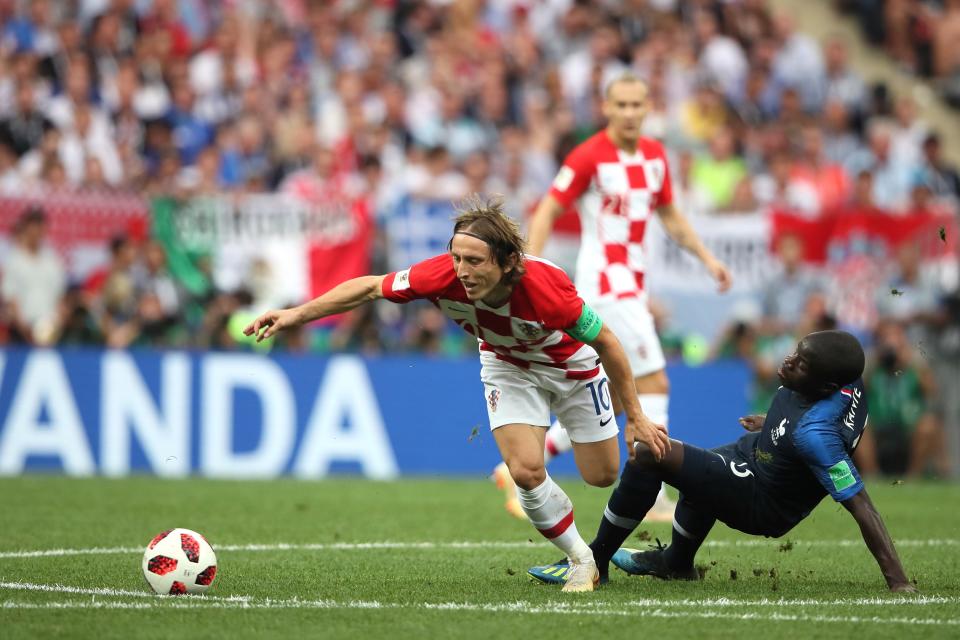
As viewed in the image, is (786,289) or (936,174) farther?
(936,174)

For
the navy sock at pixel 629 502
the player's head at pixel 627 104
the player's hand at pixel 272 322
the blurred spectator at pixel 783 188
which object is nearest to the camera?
the player's hand at pixel 272 322

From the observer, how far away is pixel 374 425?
1480 centimetres

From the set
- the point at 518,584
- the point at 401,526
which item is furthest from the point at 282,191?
the point at 518,584

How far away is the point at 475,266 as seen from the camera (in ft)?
22.8

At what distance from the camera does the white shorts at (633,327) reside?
399 inches

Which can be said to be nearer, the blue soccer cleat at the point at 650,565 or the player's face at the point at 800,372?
the player's face at the point at 800,372

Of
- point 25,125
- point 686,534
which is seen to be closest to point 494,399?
point 686,534

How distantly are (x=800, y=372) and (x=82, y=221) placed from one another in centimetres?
959

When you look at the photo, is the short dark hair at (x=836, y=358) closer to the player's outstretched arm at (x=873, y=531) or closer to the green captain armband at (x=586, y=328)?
the player's outstretched arm at (x=873, y=531)

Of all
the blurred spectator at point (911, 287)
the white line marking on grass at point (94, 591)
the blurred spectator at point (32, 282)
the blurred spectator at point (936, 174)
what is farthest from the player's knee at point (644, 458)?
the blurred spectator at point (936, 174)

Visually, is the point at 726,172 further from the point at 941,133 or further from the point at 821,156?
the point at 941,133

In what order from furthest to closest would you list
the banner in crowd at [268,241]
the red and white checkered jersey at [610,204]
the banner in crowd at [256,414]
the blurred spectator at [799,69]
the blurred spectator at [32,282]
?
the blurred spectator at [799,69]
the banner in crowd at [268,241]
the blurred spectator at [32,282]
the banner in crowd at [256,414]
the red and white checkered jersey at [610,204]

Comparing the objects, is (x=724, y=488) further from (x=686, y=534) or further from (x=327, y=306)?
(x=327, y=306)

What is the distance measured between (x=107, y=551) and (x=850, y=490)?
434 cm
